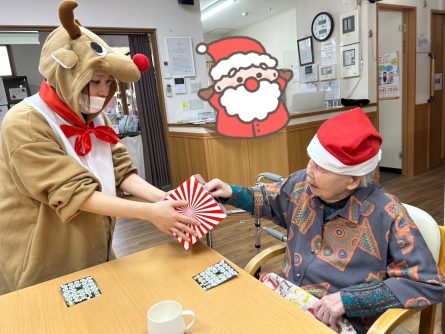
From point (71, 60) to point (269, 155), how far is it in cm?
267

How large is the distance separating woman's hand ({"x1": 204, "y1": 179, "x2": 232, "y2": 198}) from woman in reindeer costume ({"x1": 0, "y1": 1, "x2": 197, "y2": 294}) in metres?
0.19

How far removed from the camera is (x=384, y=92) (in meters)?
4.77

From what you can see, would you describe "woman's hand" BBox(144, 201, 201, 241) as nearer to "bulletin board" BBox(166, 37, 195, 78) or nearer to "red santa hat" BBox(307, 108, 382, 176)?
"red santa hat" BBox(307, 108, 382, 176)

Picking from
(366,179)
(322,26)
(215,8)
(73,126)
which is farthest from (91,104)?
(215,8)

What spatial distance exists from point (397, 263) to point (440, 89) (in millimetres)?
4926

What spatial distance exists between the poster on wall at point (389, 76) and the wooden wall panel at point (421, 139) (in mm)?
378

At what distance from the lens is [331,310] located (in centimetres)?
99

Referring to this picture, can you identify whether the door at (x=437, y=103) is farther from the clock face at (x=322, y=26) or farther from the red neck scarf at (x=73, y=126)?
the red neck scarf at (x=73, y=126)

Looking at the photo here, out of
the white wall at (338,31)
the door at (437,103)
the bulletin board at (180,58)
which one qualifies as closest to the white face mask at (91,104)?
the bulletin board at (180,58)

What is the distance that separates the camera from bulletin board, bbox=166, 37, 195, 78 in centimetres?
447

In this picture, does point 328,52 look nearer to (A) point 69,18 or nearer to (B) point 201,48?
(B) point 201,48

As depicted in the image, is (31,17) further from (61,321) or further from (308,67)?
(61,321)

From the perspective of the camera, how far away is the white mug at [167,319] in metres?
0.78

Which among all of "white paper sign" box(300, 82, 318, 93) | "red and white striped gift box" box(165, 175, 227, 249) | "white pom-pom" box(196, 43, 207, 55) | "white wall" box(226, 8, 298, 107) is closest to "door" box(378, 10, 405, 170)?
"white paper sign" box(300, 82, 318, 93)
